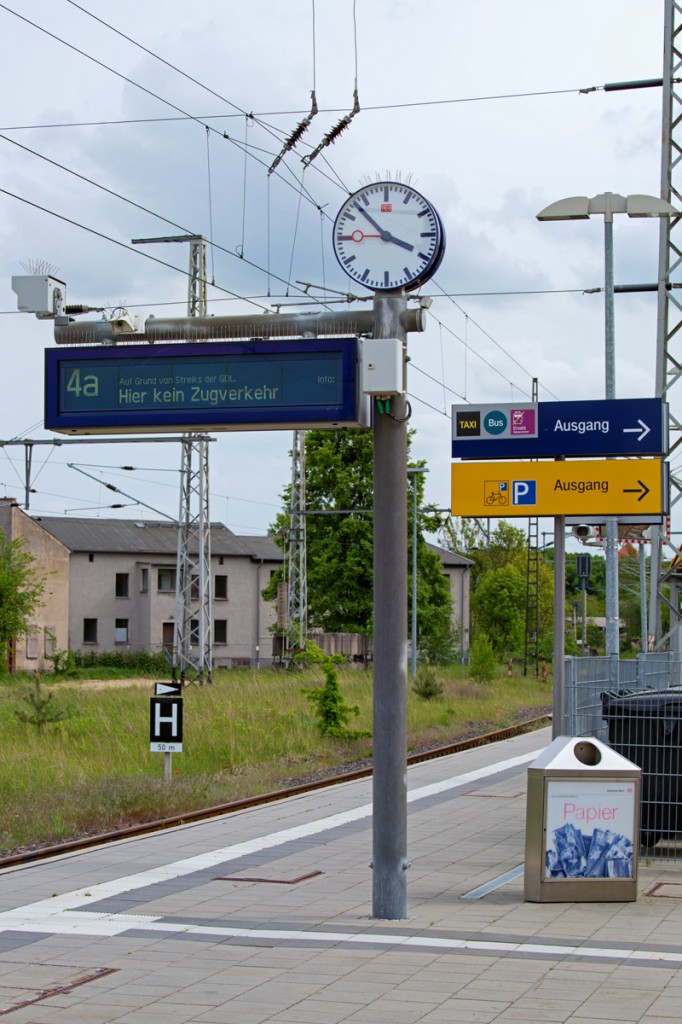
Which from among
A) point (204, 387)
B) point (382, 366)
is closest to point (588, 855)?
point (382, 366)

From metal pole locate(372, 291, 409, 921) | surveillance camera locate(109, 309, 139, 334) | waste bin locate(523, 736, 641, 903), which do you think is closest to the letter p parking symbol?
waste bin locate(523, 736, 641, 903)

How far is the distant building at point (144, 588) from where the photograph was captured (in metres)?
67.4

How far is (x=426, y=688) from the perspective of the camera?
35.1 meters

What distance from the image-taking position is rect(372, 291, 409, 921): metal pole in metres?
8.84

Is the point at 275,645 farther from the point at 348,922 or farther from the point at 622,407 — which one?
the point at 348,922

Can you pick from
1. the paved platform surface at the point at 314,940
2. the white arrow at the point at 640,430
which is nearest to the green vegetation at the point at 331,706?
the paved platform surface at the point at 314,940

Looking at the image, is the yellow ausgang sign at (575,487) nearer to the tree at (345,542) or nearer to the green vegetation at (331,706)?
the green vegetation at (331,706)

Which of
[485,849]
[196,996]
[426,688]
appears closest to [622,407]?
[485,849]

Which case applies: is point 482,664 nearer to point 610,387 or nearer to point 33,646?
point 610,387

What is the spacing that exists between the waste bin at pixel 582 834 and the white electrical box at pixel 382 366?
2.87 metres

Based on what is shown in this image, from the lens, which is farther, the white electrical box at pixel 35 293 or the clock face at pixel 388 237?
the white electrical box at pixel 35 293

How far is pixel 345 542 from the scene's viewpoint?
55594mm

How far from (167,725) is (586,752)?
6683 millimetres

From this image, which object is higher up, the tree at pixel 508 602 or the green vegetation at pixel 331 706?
the tree at pixel 508 602
